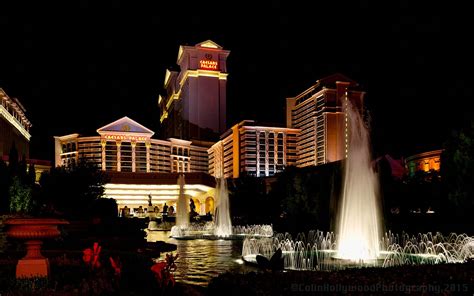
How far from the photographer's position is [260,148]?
11050 cm

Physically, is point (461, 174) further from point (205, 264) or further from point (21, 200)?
point (21, 200)

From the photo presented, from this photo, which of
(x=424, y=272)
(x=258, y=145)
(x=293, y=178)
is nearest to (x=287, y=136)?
(x=258, y=145)

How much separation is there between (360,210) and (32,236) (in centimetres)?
1069

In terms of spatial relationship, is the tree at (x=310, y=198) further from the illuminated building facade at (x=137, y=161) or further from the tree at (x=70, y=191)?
the illuminated building facade at (x=137, y=161)

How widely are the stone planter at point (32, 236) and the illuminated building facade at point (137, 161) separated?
237 feet

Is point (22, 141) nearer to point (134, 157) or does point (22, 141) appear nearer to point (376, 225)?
point (134, 157)

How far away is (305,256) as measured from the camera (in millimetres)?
15992

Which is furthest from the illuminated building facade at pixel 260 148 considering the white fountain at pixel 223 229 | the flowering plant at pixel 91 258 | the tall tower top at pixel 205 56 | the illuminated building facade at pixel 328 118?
the flowering plant at pixel 91 258

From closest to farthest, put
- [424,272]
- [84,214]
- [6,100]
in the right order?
[424,272] < [84,214] < [6,100]

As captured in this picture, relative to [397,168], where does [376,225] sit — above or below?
below

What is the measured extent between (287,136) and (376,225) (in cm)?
9862

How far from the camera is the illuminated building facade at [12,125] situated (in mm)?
94750

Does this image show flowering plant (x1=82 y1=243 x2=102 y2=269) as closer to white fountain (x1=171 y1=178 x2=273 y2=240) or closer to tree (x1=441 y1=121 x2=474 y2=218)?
tree (x1=441 y1=121 x2=474 y2=218)

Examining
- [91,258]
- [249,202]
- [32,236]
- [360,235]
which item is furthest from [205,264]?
[249,202]
